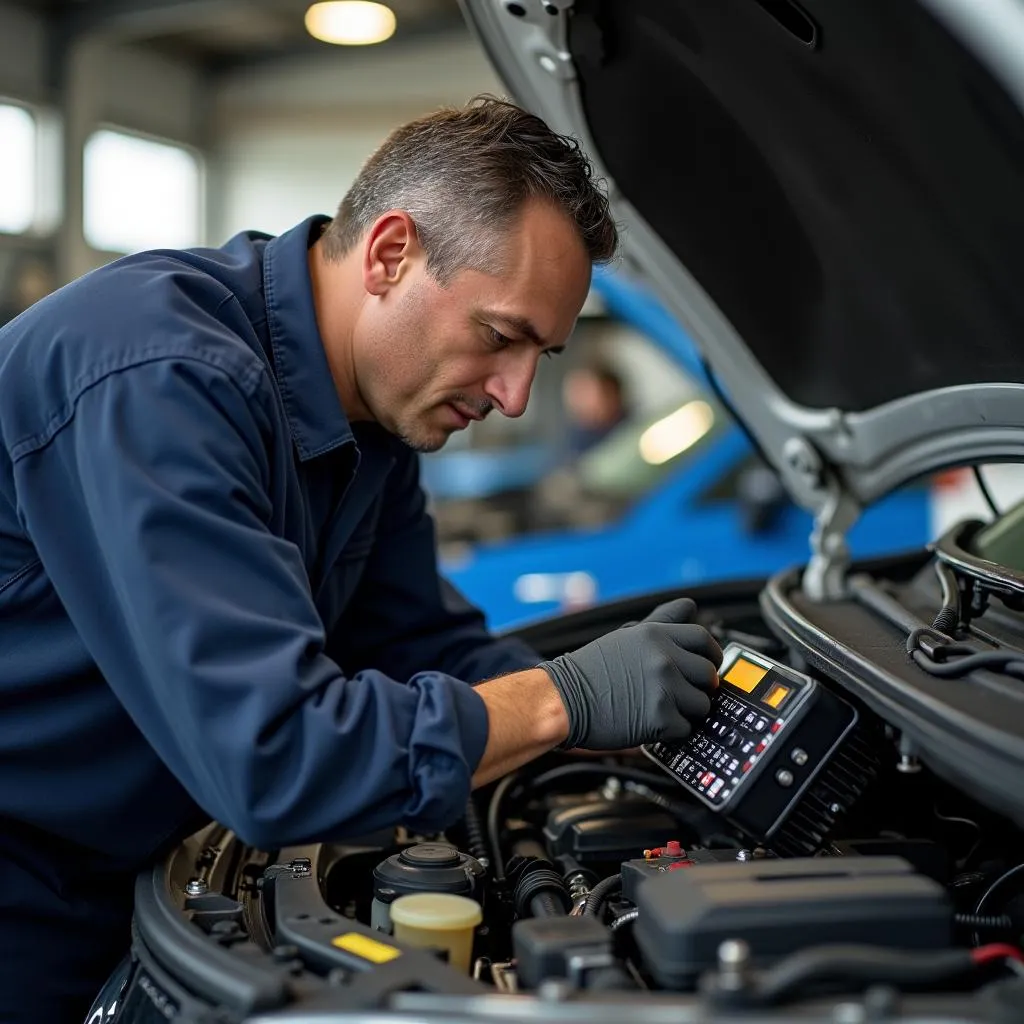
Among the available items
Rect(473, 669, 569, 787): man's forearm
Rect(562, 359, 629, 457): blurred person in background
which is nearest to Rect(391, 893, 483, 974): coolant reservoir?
Rect(473, 669, 569, 787): man's forearm

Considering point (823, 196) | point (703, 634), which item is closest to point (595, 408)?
point (823, 196)

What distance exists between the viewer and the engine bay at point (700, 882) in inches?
36.0

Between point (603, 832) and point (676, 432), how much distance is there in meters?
3.24

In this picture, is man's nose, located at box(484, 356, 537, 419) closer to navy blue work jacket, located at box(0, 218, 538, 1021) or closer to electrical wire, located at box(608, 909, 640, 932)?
navy blue work jacket, located at box(0, 218, 538, 1021)

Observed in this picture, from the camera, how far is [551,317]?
4.59 feet

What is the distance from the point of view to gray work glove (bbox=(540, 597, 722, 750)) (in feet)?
4.15

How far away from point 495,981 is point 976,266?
0.94 meters

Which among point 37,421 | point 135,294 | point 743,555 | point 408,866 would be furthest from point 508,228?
point 743,555

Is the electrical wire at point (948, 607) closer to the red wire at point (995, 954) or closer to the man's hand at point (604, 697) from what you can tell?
the man's hand at point (604, 697)

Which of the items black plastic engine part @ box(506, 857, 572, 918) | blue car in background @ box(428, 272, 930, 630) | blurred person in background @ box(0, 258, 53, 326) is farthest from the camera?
blurred person in background @ box(0, 258, 53, 326)

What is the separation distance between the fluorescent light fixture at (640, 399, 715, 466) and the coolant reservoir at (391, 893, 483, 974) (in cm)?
347

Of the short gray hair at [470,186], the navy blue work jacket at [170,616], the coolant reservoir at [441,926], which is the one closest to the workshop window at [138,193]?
the short gray hair at [470,186]

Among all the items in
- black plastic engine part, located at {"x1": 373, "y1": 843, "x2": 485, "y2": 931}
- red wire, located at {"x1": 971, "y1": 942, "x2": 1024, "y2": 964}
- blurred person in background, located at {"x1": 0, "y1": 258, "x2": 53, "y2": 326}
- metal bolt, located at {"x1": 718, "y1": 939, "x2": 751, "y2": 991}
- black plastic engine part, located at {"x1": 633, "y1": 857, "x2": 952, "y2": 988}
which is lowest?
blurred person in background, located at {"x1": 0, "y1": 258, "x2": 53, "y2": 326}

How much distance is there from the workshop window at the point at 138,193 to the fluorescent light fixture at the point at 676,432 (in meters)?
4.61
